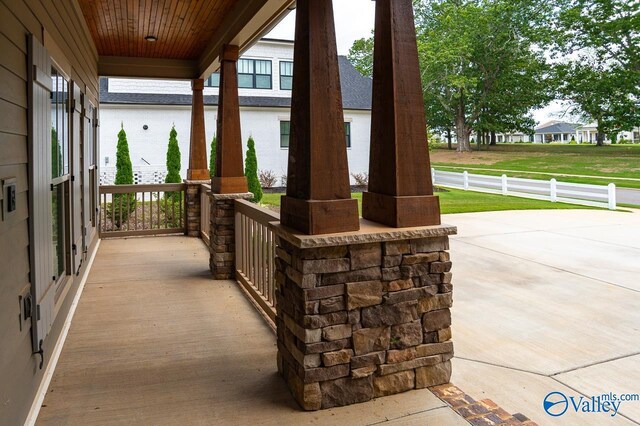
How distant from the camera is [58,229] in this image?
3555mm

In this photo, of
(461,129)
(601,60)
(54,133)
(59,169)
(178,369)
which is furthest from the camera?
(601,60)

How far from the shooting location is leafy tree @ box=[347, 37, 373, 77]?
1861 centimetres

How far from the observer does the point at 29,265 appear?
8.09ft

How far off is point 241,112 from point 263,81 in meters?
1.42

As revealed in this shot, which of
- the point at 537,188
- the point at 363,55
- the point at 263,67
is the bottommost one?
the point at 537,188

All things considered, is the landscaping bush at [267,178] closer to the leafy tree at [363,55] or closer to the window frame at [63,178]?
the leafy tree at [363,55]

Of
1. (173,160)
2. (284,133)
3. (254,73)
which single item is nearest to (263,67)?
(254,73)

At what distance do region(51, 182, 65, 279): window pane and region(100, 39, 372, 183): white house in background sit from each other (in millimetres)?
12082

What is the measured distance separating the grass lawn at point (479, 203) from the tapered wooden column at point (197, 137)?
374 centimetres

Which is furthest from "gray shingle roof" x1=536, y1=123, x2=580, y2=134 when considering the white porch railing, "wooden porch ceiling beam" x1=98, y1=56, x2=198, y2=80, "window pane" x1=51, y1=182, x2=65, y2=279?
"window pane" x1=51, y1=182, x2=65, y2=279

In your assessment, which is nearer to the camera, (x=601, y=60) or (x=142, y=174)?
(x=142, y=174)

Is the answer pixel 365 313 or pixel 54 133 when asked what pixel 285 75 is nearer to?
pixel 54 133

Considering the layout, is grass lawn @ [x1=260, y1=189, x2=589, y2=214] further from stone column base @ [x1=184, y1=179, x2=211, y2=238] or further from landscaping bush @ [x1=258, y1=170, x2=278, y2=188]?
stone column base @ [x1=184, y1=179, x2=211, y2=238]

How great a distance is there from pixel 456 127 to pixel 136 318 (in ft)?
83.0
